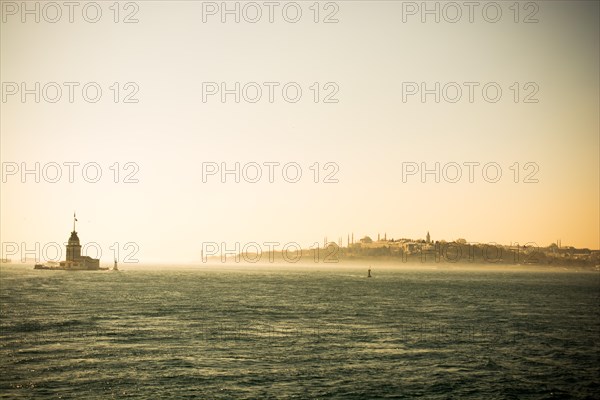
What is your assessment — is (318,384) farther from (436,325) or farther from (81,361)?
(436,325)

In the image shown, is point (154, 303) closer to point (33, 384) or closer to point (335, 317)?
point (335, 317)

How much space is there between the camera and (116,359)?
1649 inches

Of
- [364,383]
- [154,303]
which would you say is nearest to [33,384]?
[364,383]

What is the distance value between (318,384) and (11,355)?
24.9m

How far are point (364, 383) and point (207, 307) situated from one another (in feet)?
174

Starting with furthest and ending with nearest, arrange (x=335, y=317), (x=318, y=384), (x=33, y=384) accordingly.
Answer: (x=335, y=317), (x=318, y=384), (x=33, y=384)

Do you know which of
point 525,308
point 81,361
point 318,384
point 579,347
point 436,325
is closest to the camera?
point 318,384

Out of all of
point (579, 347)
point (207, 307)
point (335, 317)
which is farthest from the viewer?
point (207, 307)

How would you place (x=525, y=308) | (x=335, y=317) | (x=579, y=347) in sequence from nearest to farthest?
(x=579, y=347) < (x=335, y=317) < (x=525, y=308)

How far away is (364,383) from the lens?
36750 millimetres

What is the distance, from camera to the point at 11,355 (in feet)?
139

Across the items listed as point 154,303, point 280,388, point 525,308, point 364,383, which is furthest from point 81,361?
point 525,308

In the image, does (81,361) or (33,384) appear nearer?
(33,384)

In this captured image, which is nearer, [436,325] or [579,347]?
[579,347]
